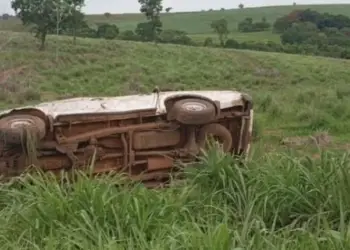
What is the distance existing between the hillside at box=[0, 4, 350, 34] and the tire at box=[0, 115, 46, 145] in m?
66.9

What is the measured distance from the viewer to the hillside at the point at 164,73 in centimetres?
2158

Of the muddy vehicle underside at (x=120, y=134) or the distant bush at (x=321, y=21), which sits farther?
the distant bush at (x=321, y=21)

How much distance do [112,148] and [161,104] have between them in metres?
0.72

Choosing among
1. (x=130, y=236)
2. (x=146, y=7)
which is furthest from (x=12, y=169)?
(x=146, y=7)

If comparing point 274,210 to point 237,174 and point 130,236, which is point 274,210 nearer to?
point 237,174

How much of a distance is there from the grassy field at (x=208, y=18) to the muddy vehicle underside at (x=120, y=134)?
194 ft

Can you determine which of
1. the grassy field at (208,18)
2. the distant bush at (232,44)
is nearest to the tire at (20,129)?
the distant bush at (232,44)

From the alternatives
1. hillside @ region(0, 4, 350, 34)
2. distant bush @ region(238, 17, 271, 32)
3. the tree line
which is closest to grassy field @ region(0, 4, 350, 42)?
hillside @ region(0, 4, 350, 34)

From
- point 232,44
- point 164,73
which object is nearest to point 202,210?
point 164,73

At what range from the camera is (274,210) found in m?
4.77

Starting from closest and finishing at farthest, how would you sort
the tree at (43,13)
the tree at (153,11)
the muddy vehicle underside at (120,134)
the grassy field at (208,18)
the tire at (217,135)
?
1. the muddy vehicle underside at (120,134)
2. the tire at (217,135)
3. the tree at (43,13)
4. the tree at (153,11)
5. the grassy field at (208,18)

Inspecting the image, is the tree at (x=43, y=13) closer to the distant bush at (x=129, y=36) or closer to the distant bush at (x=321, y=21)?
the distant bush at (x=129, y=36)

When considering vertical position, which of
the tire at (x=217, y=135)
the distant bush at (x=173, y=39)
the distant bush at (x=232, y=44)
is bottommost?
the distant bush at (x=232, y=44)

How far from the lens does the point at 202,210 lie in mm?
4879
